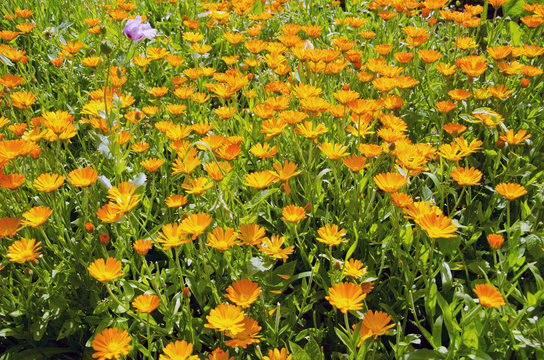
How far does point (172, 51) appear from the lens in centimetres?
332

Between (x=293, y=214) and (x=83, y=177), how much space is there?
75 cm

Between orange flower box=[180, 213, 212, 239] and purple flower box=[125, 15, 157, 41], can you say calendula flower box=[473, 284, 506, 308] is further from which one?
purple flower box=[125, 15, 157, 41]

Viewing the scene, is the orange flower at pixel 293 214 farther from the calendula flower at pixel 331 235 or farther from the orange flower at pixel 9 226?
the orange flower at pixel 9 226

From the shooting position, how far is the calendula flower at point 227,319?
130cm

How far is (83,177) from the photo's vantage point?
66.0 inches

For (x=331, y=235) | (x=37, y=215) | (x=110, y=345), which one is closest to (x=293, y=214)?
(x=331, y=235)

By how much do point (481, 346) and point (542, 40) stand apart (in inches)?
95.5

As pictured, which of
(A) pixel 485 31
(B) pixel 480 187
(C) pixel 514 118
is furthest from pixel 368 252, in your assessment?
(A) pixel 485 31

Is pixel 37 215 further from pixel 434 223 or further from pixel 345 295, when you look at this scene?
pixel 434 223

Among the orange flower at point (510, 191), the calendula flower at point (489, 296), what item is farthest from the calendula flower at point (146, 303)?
the orange flower at point (510, 191)

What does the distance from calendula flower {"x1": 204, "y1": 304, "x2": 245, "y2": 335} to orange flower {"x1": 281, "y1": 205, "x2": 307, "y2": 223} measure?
0.36m

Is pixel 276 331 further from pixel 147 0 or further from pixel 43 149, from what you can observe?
pixel 147 0

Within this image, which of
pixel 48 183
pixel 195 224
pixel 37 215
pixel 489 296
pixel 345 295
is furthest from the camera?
pixel 48 183

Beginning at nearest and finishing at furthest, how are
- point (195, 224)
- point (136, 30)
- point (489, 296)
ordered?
point (489, 296) → point (195, 224) → point (136, 30)
